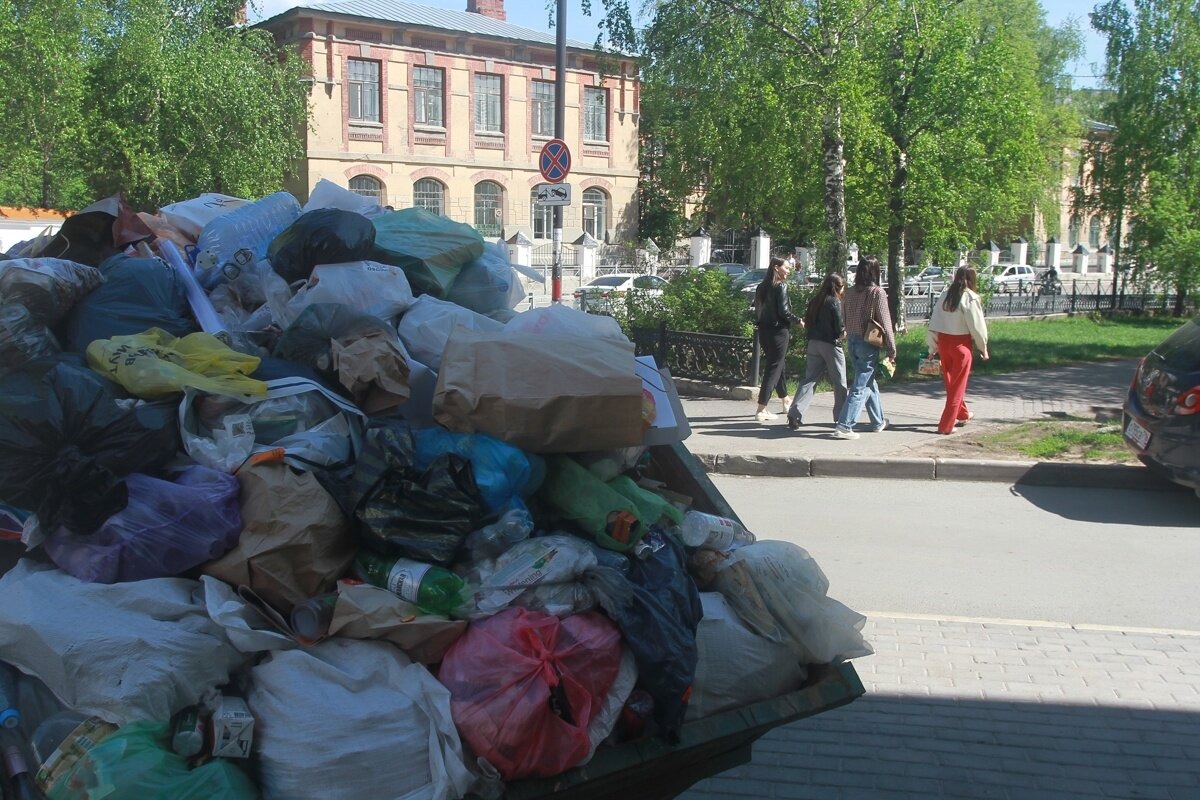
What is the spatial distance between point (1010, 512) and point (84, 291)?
6908 mm

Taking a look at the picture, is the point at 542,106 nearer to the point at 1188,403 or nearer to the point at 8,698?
the point at 1188,403

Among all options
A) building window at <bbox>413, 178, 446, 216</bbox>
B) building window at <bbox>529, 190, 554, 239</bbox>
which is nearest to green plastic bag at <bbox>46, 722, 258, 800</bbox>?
building window at <bbox>413, 178, 446, 216</bbox>

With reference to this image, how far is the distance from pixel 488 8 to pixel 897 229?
1441 inches

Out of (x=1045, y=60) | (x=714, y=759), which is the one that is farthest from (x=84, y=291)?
Result: (x=1045, y=60)

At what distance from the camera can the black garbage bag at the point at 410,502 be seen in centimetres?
261

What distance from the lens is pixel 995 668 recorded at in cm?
513

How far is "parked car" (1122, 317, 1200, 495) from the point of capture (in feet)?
25.6

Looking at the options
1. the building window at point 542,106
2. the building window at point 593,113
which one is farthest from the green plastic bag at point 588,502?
the building window at point 593,113

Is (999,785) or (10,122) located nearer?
(999,785)

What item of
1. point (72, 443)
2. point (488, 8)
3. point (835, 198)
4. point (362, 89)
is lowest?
point (72, 443)

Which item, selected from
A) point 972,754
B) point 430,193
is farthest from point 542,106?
point 972,754

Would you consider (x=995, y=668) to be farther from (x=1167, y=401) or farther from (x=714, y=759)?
(x=1167, y=401)

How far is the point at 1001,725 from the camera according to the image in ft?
14.9

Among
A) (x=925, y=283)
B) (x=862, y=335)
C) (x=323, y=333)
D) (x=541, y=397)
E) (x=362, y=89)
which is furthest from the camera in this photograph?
(x=362, y=89)
